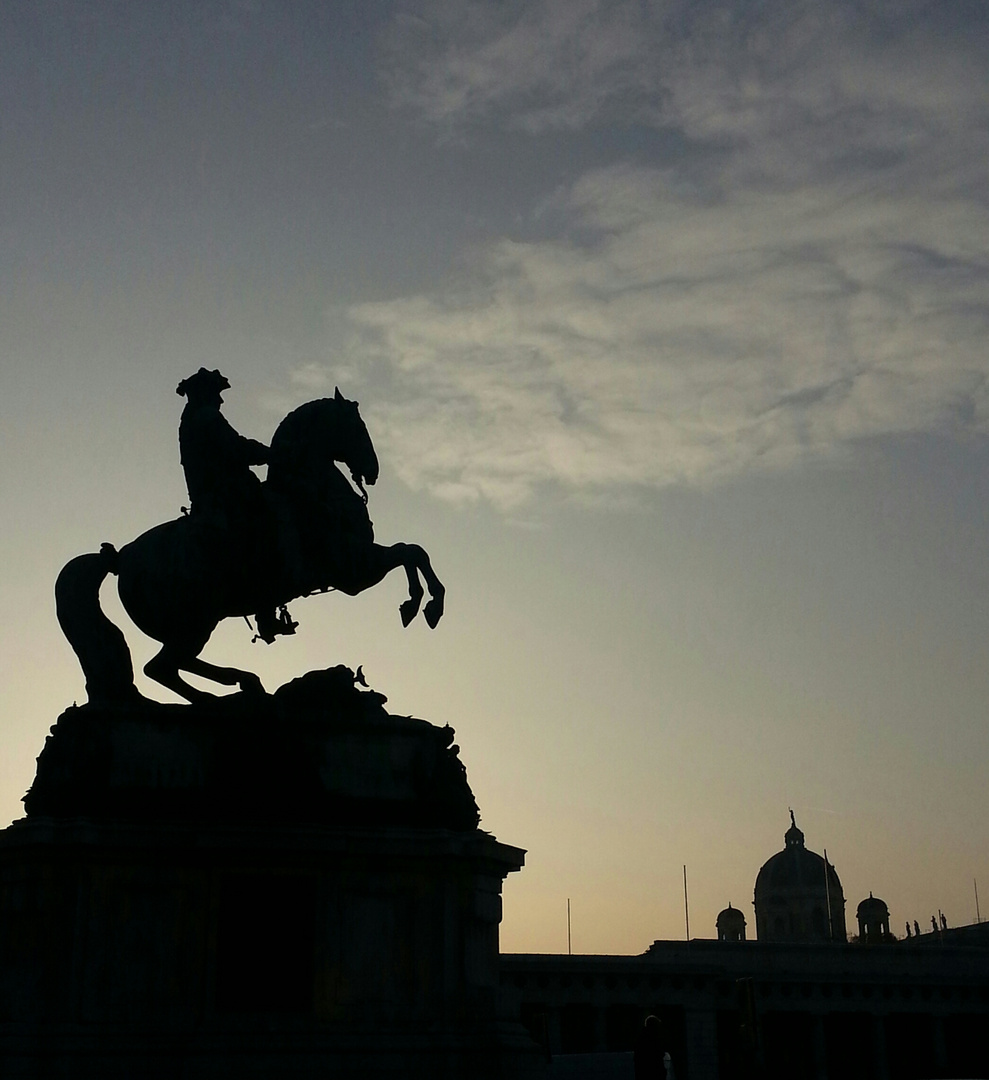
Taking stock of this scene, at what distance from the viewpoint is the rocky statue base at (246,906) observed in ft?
48.9

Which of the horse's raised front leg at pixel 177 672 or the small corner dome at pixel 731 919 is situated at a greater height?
the small corner dome at pixel 731 919

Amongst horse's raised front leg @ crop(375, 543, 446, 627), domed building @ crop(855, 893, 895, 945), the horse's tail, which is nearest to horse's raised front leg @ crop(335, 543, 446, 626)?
horse's raised front leg @ crop(375, 543, 446, 627)

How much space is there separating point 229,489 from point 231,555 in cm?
78

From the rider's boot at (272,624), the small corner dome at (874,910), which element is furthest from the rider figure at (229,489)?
the small corner dome at (874,910)

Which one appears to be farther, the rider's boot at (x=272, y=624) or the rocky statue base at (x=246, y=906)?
the rider's boot at (x=272, y=624)

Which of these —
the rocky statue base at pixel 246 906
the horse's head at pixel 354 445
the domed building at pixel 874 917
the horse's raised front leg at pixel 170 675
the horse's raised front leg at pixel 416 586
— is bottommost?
the rocky statue base at pixel 246 906

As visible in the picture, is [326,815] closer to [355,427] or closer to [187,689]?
[187,689]

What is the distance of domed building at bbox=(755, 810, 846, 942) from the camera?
122 metres

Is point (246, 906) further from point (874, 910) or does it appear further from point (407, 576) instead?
point (874, 910)

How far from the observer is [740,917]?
126 metres

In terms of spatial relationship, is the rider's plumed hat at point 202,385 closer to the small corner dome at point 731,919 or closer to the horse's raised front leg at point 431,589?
the horse's raised front leg at point 431,589

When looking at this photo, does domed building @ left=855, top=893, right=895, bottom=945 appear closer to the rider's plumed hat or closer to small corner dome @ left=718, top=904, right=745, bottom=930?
small corner dome @ left=718, top=904, right=745, bottom=930

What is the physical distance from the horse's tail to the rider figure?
1234 millimetres

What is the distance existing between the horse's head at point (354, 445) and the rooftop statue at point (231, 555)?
0.06 feet
